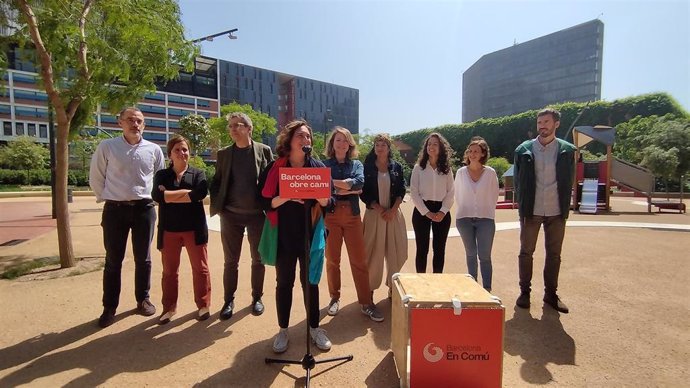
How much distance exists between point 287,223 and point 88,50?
5001 millimetres

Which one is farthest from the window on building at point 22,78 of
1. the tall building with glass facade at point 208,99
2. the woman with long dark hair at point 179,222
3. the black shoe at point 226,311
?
the black shoe at point 226,311

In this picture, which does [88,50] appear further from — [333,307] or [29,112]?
[29,112]

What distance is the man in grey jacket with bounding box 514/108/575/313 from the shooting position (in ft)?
13.4

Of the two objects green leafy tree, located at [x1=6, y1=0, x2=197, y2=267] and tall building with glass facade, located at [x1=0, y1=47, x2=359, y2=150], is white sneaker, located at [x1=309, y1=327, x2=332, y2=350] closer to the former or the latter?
green leafy tree, located at [x1=6, y1=0, x2=197, y2=267]

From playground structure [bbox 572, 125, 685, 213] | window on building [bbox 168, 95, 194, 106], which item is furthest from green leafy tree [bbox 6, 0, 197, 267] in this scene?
window on building [bbox 168, 95, 194, 106]

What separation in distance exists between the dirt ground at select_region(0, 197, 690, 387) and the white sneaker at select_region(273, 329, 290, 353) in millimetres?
63

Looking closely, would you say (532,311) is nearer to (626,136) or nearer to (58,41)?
(58,41)

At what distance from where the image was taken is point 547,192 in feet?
13.6

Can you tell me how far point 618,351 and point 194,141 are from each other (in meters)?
26.1

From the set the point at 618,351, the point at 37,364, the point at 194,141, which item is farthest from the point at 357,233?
the point at 194,141

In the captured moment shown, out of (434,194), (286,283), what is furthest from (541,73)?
(286,283)

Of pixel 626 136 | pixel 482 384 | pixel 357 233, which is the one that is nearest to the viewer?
pixel 482 384

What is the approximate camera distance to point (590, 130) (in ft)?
51.3

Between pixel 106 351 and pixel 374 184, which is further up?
pixel 374 184
